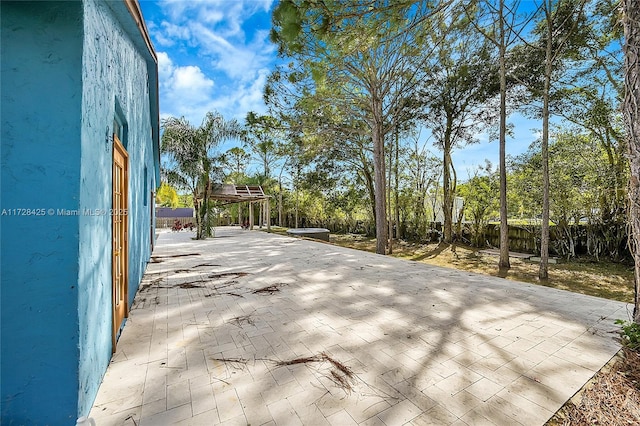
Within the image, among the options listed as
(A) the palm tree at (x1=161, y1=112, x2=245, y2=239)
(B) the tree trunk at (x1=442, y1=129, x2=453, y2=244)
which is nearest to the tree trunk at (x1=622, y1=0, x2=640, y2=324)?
(B) the tree trunk at (x1=442, y1=129, x2=453, y2=244)

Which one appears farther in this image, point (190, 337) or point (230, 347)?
point (190, 337)

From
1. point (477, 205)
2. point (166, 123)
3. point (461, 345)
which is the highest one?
point (166, 123)

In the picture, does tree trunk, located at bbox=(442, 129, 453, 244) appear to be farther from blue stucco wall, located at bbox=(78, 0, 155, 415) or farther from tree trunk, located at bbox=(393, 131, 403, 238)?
blue stucco wall, located at bbox=(78, 0, 155, 415)

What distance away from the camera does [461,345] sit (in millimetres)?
2762

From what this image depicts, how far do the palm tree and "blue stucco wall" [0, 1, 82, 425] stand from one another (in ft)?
37.7

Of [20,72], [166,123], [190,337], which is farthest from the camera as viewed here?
[166,123]

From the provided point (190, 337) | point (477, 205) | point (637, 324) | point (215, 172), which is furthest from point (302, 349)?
point (477, 205)

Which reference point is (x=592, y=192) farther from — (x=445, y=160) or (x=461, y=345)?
(x=461, y=345)

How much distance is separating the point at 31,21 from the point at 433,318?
428 centimetres

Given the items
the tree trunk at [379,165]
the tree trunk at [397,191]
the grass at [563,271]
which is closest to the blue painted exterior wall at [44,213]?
the grass at [563,271]

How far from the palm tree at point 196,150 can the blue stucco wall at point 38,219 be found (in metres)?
11.5

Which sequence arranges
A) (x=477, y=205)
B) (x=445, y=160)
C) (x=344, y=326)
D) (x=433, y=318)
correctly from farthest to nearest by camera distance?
(x=445, y=160) < (x=477, y=205) < (x=433, y=318) < (x=344, y=326)

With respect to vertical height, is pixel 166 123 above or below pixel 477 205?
above

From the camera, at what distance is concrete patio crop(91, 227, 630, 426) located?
1.87 metres
